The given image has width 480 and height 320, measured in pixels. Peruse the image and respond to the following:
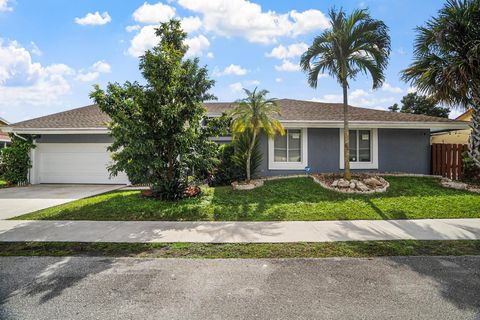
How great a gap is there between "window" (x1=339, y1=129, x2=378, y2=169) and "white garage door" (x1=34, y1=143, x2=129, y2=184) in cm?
1137

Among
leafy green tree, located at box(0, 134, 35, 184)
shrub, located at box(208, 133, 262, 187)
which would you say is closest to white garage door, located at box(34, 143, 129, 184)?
leafy green tree, located at box(0, 134, 35, 184)

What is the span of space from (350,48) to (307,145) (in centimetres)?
440

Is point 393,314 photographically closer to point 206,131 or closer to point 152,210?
point 152,210

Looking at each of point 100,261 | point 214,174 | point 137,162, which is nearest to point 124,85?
point 137,162

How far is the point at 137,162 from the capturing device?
26.8ft

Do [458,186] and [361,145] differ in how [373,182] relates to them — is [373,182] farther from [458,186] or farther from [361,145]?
[361,145]

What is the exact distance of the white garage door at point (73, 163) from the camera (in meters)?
13.9

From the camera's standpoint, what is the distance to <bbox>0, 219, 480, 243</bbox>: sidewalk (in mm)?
5656

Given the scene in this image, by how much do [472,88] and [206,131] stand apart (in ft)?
31.9

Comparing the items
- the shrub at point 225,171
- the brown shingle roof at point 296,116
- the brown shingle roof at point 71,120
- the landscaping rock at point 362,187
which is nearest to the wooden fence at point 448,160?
the brown shingle roof at point 296,116

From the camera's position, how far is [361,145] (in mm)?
12953

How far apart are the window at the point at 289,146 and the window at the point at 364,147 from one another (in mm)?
2087

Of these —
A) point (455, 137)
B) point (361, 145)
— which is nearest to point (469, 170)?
point (361, 145)

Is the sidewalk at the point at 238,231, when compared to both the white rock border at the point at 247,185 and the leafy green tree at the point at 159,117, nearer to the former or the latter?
the leafy green tree at the point at 159,117
